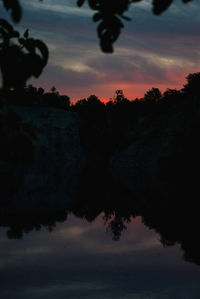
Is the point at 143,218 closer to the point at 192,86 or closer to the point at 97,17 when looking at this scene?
the point at 97,17

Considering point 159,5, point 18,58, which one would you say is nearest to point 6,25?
point 18,58

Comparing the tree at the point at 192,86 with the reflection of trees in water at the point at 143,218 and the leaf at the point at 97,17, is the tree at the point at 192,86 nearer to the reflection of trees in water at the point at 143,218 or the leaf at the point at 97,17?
the reflection of trees in water at the point at 143,218

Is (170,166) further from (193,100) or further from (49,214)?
(49,214)

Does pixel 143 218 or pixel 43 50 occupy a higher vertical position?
pixel 143 218

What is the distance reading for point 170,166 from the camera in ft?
127

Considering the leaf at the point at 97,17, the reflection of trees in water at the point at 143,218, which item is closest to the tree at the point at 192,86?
the reflection of trees in water at the point at 143,218

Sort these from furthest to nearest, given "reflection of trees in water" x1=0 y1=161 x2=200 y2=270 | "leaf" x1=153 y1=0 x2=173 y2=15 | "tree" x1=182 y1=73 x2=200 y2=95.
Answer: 1. "tree" x1=182 y1=73 x2=200 y2=95
2. "reflection of trees in water" x1=0 y1=161 x2=200 y2=270
3. "leaf" x1=153 y1=0 x2=173 y2=15

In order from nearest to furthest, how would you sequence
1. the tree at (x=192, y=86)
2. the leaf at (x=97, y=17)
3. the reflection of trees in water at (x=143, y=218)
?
the leaf at (x=97, y=17) < the reflection of trees in water at (x=143, y=218) < the tree at (x=192, y=86)

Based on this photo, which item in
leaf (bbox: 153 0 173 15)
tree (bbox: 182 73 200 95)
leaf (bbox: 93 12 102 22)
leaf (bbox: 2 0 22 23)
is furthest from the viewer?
tree (bbox: 182 73 200 95)

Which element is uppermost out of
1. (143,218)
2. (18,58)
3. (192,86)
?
(192,86)

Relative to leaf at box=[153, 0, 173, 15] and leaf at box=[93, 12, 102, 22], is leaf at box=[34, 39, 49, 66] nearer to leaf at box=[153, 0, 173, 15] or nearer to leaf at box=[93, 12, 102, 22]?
leaf at box=[93, 12, 102, 22]

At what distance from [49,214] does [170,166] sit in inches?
974

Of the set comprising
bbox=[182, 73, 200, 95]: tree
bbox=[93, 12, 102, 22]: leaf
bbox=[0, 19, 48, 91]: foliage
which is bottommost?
bbox=[0, 19, 48, 91]: foliage

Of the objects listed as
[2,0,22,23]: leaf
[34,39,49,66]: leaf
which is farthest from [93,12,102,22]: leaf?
[2,0,22,23]: leaf
